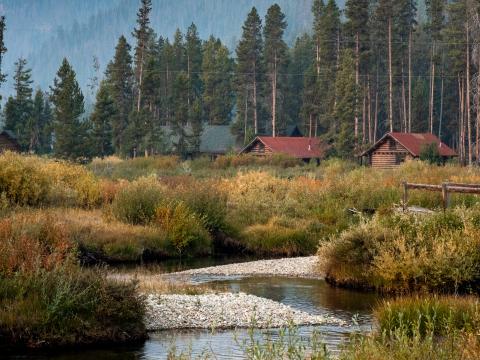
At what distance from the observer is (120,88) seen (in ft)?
350

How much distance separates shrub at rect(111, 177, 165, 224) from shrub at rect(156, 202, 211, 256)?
0.70 m

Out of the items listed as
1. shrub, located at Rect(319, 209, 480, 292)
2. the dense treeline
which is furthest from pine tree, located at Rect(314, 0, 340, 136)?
shrub, located at Rect(319, 209, 480, 292)

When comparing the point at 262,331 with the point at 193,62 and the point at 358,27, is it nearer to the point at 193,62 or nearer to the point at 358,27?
the point at 358,27

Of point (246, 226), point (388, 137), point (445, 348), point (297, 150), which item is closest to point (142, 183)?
point (246, 226)

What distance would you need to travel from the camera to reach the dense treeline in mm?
80688

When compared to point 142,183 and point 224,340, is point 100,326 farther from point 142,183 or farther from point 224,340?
point 142,183

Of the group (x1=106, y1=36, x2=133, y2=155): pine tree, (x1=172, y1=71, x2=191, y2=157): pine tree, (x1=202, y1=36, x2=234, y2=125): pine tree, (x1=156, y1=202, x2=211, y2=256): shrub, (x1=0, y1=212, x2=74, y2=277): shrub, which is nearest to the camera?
(x1=0, y1=212, x2=74, y2=277): shrub

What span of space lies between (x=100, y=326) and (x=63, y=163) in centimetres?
2385

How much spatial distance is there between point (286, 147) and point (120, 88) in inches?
1310

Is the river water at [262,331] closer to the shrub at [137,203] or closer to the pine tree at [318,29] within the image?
the shrub at [137,203]

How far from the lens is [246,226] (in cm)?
3319

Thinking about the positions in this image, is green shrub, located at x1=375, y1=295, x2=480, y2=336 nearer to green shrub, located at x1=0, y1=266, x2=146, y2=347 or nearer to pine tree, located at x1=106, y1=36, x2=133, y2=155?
green shrub, located at x1=0, y1=266, x2=146, y2=347

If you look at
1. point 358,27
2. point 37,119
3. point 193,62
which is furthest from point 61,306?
point 193,62

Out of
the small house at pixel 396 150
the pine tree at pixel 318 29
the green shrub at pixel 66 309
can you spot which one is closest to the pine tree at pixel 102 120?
the small house at pixel 396 150
